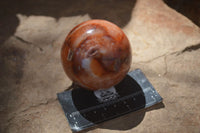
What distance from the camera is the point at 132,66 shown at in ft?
8.83

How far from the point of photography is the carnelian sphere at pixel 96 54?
1.85m

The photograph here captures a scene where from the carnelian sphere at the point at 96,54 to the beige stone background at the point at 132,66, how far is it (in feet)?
1.64

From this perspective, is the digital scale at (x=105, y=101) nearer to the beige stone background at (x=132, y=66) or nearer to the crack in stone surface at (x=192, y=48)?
the beige stone background at (x=132, y=66)

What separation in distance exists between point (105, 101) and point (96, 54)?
61 centimetres

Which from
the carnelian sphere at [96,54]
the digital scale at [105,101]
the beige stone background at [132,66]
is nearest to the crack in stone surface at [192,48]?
the beige stone background at [132,66]

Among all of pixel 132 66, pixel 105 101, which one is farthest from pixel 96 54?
pixel 132 66

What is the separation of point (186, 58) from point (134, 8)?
112 cm

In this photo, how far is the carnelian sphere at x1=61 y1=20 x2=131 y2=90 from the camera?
Result: 1846 millimetres

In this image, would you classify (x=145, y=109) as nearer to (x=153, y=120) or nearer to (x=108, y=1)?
(x=153, y=120)

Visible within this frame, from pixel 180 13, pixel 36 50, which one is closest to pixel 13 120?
pixel 36 50

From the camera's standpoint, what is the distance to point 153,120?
2189 mm

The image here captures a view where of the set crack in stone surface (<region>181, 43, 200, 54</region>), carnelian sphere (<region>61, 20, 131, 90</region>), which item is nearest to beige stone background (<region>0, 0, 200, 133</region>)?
crack in stone surface (<region>181, 43, 200, 54</region>)

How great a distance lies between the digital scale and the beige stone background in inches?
2.8

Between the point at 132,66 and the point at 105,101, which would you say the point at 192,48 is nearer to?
the point at 132,66
